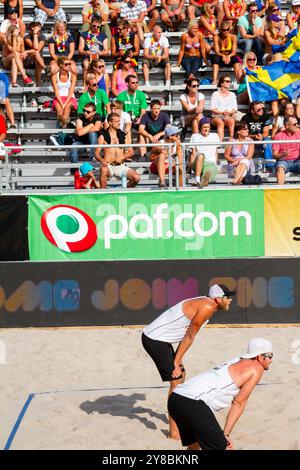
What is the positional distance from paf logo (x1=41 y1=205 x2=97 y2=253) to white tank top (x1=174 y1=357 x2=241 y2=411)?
727cm

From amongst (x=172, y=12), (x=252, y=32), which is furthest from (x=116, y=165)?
(x=172, y=12)

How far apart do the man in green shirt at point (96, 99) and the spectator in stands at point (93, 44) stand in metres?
1.71

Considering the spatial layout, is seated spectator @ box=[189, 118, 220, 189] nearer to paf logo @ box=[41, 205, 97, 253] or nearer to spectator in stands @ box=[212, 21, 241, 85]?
paf logo @ box=[41, 205, 97, 253]

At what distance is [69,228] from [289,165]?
373 cm

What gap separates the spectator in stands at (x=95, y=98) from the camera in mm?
16344

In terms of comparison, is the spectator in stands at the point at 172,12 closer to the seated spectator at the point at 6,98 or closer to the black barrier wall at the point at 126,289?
the seated spectator at the point at 6,98

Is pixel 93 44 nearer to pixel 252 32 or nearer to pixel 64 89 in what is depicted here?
pixel 64 89

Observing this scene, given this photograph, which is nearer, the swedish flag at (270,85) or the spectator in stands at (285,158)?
the spectator in stands at (285,158)

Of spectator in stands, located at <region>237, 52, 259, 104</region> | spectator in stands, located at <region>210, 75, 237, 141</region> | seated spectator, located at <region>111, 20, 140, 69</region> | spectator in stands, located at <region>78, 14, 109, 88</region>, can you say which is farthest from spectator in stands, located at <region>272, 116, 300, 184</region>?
spectator in stands, located at <region>78, 14, 109, 88</region>

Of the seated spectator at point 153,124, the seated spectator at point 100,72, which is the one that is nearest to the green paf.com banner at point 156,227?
the seated spectator at point 153,124

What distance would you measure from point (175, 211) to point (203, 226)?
20.3 inches

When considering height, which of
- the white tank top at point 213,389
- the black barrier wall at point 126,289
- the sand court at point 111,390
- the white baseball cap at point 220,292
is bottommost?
the sand court at point 111,390

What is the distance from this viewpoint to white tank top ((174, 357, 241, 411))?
726 cm

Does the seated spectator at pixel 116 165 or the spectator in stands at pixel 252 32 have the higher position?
the spectator in stands at pixel 252 32
